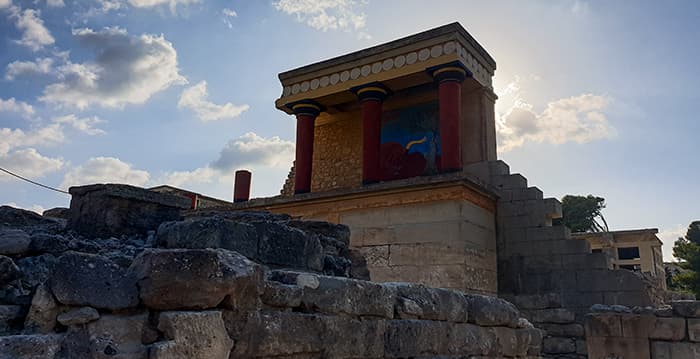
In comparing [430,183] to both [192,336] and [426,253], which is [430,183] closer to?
[426,253]

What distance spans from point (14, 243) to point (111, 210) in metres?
1.21

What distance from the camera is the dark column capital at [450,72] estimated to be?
10.9 metres

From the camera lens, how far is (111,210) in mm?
3830

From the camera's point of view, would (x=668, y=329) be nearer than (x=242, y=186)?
Yes

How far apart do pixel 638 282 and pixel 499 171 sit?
316cm

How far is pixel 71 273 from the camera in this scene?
2053mm

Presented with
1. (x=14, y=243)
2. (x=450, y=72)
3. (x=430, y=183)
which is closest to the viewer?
(x=14, y=243)

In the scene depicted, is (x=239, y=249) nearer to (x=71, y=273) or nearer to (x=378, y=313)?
(x=378, y=313)

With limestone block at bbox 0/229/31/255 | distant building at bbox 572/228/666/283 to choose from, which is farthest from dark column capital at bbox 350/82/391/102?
limestone block at bbox 0/229/31/255

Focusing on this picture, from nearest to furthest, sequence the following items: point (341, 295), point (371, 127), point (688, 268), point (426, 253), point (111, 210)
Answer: point (341, 295)
point (111, 210)
point (426, 253)
point (371, 127)
point (688, 268)

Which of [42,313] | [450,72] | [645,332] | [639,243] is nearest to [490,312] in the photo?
[42,313]

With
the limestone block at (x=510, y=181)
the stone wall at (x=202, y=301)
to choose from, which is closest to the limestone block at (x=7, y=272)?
the stone wall at (x=202, y=301)

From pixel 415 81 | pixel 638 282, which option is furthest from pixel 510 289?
pixel 415 81

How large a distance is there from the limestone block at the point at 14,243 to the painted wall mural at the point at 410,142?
33.0 ft
